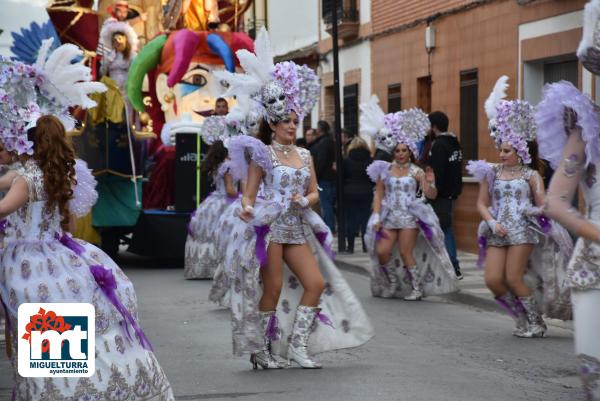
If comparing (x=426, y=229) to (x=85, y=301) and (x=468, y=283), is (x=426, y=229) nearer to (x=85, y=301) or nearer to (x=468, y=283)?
(x=468, y=283)

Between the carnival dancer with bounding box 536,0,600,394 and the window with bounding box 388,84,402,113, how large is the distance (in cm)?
1830

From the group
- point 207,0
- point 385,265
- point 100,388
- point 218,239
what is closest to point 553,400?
point 100,388

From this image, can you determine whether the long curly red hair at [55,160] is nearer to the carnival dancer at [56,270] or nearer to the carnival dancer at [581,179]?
the carnival dancer at [56,270]

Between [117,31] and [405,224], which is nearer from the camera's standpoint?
[405,224]

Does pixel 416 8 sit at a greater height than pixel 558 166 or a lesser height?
greater

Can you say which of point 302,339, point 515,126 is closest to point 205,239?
point 515,126

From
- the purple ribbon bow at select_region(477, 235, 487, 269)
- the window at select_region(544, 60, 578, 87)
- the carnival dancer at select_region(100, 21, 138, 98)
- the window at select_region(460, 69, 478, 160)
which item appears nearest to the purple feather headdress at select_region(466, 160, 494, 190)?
the purple ribbon bow at select_region(477, 235, 487, 269)

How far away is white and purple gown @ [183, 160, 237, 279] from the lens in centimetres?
1588

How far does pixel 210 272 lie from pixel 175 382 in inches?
295

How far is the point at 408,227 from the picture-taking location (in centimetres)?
1400

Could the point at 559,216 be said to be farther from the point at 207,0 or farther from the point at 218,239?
the point at 207,0

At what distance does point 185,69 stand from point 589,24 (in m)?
11.9

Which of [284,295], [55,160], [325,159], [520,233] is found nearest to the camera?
[55,160]

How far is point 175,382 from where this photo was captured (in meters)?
8.51
